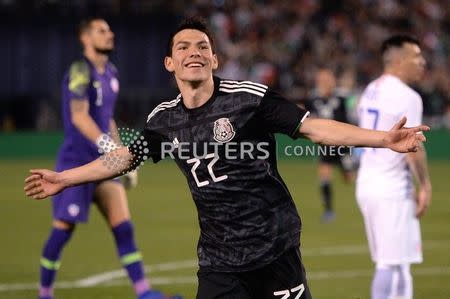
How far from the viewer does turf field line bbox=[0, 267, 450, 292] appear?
35.2 feet

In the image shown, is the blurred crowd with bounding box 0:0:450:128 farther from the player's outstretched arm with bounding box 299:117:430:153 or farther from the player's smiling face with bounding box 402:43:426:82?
the player's outstretched arm with bounding box 299:117:430:153

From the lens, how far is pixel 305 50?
28047 millimetres

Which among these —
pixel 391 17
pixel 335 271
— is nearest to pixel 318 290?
pixel 335 271

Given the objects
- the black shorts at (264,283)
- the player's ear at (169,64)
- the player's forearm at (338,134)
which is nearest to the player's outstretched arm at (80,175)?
the player's ear at (169,64)

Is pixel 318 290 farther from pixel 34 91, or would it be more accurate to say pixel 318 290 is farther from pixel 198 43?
pixel 34 91

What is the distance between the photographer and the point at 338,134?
18.2 feet

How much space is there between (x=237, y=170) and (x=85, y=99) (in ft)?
12.8

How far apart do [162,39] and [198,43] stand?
23.7 m

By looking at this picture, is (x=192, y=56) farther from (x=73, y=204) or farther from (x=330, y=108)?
(x=330, y=108)

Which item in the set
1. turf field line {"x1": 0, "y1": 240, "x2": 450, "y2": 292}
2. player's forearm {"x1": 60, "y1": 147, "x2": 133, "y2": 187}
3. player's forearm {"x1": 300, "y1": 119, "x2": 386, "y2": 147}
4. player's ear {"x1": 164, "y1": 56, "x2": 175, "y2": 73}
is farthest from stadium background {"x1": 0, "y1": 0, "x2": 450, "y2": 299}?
player's forearm {"x1": 300, "y1": 119, "x2": 386, "y2": 147}

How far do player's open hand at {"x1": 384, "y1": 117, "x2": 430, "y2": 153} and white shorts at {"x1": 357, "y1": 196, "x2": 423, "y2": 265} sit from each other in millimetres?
2985

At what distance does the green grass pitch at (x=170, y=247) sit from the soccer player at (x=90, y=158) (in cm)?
90

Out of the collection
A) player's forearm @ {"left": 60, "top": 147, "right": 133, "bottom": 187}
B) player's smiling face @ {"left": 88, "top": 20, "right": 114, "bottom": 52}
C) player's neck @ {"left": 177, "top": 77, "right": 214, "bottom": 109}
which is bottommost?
player's forearm @ {"left": 60, "top": 147, "right": 133, "bottom": 187}

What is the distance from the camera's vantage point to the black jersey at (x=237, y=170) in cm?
575
